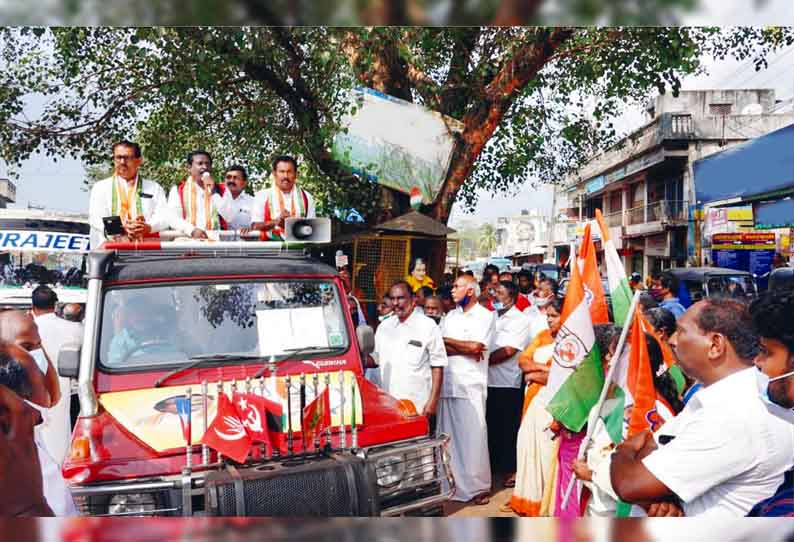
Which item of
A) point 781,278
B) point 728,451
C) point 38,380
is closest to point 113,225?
point 38,380

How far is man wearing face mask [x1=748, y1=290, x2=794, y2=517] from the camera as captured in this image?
217 cm

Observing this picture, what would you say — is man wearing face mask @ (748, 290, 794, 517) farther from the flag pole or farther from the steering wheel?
the steering wheel

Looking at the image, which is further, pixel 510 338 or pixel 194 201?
pixel 510 338

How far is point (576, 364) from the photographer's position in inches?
115

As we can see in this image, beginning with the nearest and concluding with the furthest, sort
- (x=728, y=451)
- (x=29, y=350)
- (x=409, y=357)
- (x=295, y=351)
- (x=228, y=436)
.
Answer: (x=728, y=451), (x=228, y=436), (x=29, y=350), (x=295, y=351), (x=409, y=357)

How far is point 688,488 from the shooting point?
2.05 metres

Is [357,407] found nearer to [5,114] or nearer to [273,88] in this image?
[273,88]

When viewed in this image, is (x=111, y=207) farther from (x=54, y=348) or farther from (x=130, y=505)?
(x=130, y=505)

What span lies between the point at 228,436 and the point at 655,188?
2.06 metres

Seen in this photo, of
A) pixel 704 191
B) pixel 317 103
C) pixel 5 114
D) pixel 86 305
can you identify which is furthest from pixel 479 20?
pixel 86 305

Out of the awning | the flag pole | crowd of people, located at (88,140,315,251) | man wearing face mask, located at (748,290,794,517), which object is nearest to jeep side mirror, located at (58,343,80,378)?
crowd of people, located at (88,140,315,251)

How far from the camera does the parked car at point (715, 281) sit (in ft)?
8.94

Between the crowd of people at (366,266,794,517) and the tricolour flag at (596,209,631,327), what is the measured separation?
12 centimetres

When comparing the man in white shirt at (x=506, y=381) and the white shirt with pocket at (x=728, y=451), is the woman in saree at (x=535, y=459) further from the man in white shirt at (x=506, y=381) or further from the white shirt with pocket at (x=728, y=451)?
the white shirt with pocket at (x=728, y=451)
